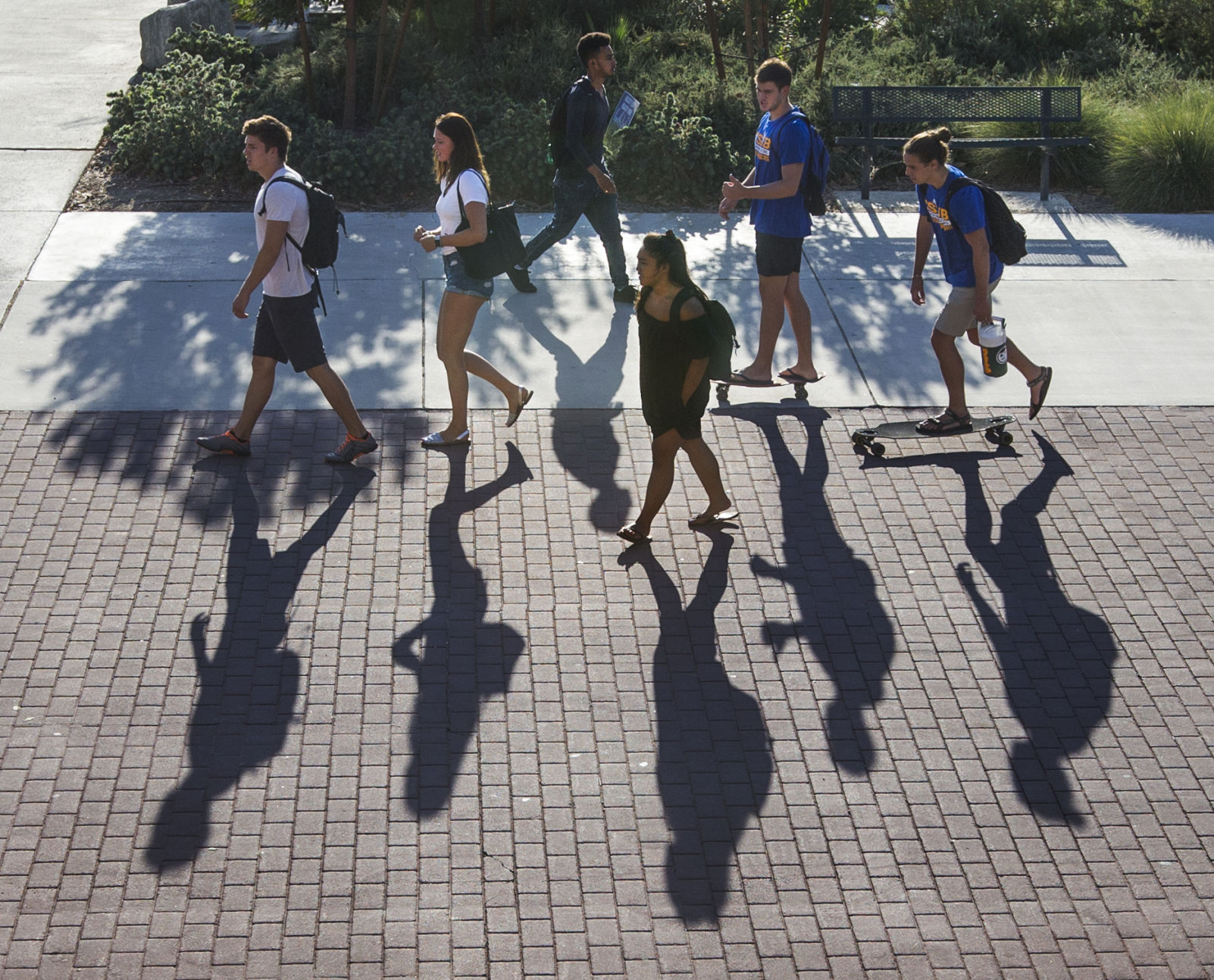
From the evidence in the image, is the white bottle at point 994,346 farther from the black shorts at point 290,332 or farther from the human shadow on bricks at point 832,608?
the black shorts at point 290,332

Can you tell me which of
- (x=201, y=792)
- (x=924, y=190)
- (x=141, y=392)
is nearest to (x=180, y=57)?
(x=141, y=392)

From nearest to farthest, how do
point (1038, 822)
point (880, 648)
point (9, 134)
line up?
1. point (1038, 822)
2. point (880, 648)
3. point (9, 134)

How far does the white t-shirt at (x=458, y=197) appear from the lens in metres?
7.16

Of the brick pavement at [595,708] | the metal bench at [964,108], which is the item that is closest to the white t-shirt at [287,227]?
the brick pavement at [595,708]

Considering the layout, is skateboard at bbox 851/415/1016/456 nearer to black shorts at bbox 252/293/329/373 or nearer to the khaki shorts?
the khaki shorts

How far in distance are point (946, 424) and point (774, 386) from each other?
1.12 metres

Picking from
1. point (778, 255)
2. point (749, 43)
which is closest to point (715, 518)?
point (778, 255)

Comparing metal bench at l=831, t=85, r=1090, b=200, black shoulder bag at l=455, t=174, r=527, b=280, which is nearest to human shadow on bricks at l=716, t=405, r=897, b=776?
black shoulder bag at l=455, t=174, r=527, b=280

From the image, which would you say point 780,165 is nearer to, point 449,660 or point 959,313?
point 959,313

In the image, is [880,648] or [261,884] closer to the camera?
[261,884]

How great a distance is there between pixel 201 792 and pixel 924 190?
4.81 m

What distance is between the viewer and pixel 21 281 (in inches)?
369

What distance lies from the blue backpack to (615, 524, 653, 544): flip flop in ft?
7.67

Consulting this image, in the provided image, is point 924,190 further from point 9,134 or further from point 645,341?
point 9,134
